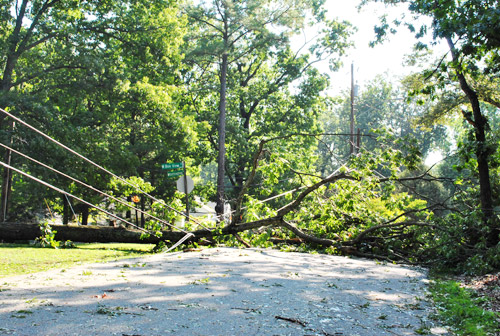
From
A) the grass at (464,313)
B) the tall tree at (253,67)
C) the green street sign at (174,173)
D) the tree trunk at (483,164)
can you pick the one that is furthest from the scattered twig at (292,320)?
the tall tree at (253,67)

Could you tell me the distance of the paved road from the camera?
3691 mm

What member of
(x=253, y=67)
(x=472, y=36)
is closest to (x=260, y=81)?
(x=253, y=67)

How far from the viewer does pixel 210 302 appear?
4633 mm

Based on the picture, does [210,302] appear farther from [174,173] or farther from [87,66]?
[87,66]

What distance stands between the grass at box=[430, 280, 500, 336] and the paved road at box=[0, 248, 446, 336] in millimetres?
181

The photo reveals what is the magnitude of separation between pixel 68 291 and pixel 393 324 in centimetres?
312

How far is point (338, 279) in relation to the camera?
6613 millimetres

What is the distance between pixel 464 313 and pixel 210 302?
2.42m

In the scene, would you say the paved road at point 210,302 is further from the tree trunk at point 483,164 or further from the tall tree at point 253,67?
the tall tree at point 253,67

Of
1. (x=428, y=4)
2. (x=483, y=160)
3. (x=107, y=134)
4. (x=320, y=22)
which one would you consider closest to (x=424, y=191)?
(x=320, y=22)

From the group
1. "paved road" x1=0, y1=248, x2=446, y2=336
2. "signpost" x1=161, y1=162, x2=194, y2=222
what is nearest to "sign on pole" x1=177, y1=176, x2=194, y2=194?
"signpost" x1=161, y1=162, x2=194, y2=222

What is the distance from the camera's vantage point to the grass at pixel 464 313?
4079 millimetres

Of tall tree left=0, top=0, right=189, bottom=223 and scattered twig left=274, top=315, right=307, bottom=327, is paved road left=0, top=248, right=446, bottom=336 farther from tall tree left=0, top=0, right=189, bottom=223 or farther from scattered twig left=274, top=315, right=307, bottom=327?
tall tree left=0, top=0, right=189, bottom=223

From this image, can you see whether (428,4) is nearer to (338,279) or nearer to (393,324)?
Result: (338,279)
